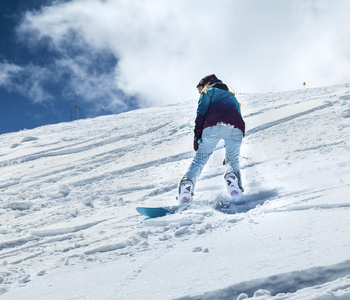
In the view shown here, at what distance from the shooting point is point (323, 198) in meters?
3.20

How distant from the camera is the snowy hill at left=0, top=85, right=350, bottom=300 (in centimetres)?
205

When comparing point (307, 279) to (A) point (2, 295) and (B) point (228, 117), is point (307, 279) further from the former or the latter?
(B) point (228, 117)

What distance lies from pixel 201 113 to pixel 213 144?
442 mm

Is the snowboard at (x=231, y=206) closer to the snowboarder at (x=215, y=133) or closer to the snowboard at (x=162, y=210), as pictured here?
the snowboarder at (x=215, y=133)

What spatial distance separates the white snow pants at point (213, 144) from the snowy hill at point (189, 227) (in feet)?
1.29

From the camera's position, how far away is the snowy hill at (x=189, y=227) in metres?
2.05

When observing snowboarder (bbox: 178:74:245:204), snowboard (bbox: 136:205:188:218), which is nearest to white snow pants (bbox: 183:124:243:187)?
snowboarder (bbox: 178:74:245:204)

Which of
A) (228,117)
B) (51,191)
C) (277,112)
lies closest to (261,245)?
(228,117)

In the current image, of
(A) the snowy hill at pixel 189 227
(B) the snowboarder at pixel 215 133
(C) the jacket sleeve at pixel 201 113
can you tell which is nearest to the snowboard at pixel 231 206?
(A) the snowy hill at pixel 189 227

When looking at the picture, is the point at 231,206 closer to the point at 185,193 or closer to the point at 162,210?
the point at 185,193

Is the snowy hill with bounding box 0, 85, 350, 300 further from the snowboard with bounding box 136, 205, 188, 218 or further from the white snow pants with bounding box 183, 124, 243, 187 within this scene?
the white snow pants with bounding box 183, 124, 243, 187

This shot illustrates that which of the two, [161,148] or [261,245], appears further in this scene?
[161,148]

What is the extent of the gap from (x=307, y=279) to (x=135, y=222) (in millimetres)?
2391

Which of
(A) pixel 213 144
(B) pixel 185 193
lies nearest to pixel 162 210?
(B) pixel 185 193
